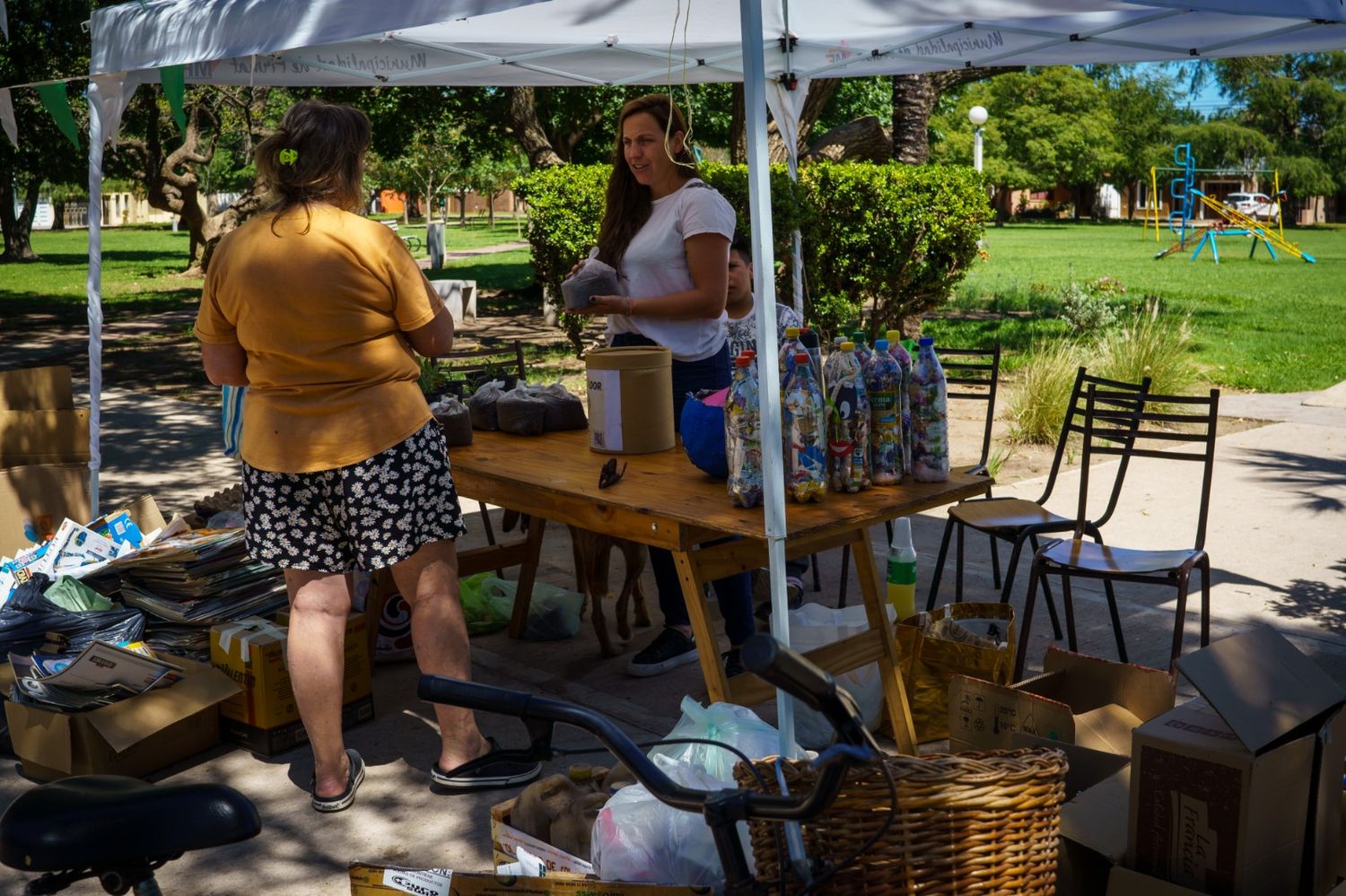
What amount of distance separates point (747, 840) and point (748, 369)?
1.32 meters

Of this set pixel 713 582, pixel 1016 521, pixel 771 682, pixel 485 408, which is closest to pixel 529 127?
pixel 485 408

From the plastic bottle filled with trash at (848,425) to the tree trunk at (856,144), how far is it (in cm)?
1004

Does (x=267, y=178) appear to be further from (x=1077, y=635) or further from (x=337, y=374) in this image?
(x=1077, y=635)

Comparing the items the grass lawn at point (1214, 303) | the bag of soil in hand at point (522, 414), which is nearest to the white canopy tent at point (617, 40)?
the bag of soil in hand at point (522, 414)

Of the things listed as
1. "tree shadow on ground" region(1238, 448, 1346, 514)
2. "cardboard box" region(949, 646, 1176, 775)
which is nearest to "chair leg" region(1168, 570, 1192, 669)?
"cardboard box" region(949, 646, 1176, 775)

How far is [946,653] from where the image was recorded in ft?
13.0

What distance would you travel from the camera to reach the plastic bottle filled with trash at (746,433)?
3385 millimetres

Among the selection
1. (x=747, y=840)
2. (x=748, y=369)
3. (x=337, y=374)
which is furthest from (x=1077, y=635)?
(x=337, y=374)

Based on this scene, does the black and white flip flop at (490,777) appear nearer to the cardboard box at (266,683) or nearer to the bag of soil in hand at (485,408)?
the cardboard box at (266,683)

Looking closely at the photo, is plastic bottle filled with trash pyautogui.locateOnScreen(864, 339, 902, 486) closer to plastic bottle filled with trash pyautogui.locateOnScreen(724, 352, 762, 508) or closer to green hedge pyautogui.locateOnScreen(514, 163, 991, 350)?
plastic bottle filled with trash pyautogui.locateOnScreen(724, 352, 762, 508)

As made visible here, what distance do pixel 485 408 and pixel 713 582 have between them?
1.08 m

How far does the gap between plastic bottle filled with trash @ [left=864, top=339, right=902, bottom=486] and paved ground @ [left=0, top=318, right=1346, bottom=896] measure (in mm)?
1208

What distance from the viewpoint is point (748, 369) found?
3.40 metres

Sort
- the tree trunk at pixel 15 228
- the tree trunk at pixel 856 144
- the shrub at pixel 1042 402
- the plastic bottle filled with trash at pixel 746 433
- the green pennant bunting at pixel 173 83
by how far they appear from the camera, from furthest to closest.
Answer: the tree trunk at pixel 15 228
the tree trunk at pixel 856 144
the shrub at pixel 1042 402
the green pennant bunting at pixel 173 83
the plastic bottle filled with trash at pixel 746 433
